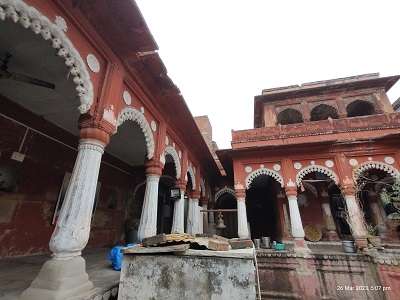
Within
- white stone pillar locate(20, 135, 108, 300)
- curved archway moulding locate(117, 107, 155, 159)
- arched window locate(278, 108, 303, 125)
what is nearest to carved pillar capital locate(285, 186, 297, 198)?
arched window locate(278, 108, 303, 125)

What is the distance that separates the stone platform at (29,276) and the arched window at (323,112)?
47.5 ft

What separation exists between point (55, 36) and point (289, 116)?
14.3 meters

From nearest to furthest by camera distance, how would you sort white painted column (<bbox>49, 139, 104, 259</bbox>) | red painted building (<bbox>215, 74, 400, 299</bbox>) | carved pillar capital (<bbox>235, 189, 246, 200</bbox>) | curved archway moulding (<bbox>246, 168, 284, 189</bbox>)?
white painted column (<bbox>49, 139, 104, 259</bbox>)
red painted building (<bbox>215, 74, 400, 299</bbox>)
carved pillar capital (<bbox>235, 189, 246, 200</bbox>)
curved archway moulding (<bbox>246, 168, 284, 189</bbox>)

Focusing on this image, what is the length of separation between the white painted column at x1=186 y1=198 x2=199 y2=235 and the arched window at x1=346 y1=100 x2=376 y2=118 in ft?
38.1

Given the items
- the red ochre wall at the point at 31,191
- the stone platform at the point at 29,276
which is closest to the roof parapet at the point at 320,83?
the red ochre wall at the point at 31,191

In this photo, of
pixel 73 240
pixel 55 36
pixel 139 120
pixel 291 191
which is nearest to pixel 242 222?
pixel 291 191

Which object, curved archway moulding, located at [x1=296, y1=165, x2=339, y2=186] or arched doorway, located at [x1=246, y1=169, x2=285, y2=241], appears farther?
arched doorway, located at [x1=246, y1=169, x2=285, y2=241]

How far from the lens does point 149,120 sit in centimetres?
587

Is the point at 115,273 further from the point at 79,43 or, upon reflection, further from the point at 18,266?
the point at 79,43

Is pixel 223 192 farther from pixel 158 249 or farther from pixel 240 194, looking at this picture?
pixel 158 249

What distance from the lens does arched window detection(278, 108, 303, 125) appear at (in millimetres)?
14383

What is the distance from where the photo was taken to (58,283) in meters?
2.72

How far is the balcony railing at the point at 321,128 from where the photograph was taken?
34.5 ft

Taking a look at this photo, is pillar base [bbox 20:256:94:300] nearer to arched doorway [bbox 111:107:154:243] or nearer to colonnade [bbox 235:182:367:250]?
arched doorway [bbox 111:107:154:243]
